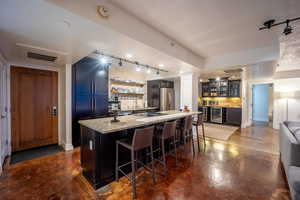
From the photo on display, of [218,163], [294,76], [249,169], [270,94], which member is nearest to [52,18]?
[218,163]

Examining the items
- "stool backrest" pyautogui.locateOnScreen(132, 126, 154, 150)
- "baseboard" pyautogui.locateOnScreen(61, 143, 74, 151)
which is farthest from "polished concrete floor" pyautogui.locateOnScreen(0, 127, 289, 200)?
"stool backrest" pyautogui.locateOnScreen(132, 126, 154, 150)

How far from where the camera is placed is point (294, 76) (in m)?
5.10

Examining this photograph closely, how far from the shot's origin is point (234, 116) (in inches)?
243

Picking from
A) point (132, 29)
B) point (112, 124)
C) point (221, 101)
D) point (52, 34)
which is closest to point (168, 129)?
point (112, 124)

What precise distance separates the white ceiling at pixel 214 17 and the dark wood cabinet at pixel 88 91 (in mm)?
2297

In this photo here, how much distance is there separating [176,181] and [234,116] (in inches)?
214

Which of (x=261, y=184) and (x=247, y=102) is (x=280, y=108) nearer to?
(x=247, y=102)

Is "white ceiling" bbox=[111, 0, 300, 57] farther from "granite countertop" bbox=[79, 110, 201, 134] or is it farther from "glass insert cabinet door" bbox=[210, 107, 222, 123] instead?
"glass insert cabinet door" bbox=[210, 107, 222, 123]

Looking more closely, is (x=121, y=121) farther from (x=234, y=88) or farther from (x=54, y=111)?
(x=234, y=88)

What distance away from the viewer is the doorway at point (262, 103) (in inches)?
294

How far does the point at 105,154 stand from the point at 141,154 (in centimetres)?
75

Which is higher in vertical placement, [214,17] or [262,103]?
[214,17]

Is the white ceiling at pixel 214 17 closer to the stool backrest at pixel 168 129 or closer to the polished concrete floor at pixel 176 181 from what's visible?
the stool backrest at pixel 168 129

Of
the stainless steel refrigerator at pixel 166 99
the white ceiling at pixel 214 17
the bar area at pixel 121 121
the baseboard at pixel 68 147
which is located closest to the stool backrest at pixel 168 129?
the bar area at pixel 121 121
